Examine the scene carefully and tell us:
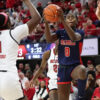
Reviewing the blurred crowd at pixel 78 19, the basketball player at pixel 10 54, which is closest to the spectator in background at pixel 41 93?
the blurred crowd at pixel 78 19

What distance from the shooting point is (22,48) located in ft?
37.2

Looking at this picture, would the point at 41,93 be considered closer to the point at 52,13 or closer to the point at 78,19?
the point at 52,13

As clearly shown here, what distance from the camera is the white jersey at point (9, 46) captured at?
3.54 meters

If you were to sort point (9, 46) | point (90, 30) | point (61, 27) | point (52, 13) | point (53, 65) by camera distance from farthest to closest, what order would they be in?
point (61, 27), point (90, 30), point (53, 65), point (52, 13), point (9, 46)

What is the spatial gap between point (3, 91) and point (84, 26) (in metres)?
6.62

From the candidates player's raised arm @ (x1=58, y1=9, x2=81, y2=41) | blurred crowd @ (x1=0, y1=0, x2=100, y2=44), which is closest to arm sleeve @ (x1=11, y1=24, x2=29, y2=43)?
player's raised arm @ (x1=58, y1=9, x2=81, y2=41)

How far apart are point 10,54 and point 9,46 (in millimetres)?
100

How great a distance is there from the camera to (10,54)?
140 inches

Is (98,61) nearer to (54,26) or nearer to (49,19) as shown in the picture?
(54,26)

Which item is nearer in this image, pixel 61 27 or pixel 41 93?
pixel 41 93

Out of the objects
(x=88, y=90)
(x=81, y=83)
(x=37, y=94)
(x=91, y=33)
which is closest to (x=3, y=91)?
(x=81, y=83)

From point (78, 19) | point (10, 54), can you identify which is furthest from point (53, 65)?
point (78, 19)

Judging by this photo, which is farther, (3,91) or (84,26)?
(84,26)

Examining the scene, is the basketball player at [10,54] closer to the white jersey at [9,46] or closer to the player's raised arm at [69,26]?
the white jersey at [9,46]
